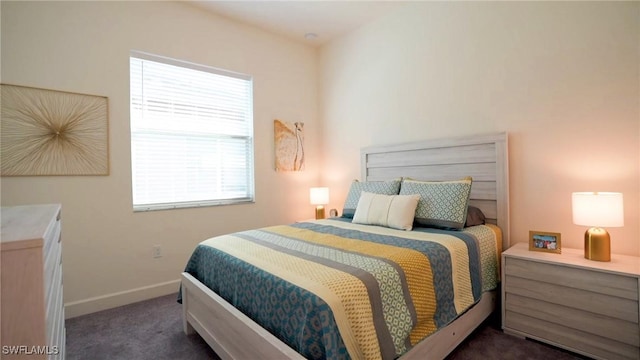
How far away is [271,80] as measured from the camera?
3.55 meters

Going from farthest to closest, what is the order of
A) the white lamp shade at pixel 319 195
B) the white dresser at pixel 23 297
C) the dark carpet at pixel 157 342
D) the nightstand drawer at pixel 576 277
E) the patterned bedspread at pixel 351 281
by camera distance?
the white lamp shade at pixel 319 195 → the dark carpet at pixel 157 342 → the nightstand drawer at pixel 576 277 → the patterned bedspread at pixel 351 281 → the white dresser at pixel 23 297

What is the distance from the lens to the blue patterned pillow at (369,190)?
105 inches

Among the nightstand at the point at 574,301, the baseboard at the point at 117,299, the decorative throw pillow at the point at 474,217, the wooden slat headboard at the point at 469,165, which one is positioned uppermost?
the wooden slat headboard at the point at 469,165

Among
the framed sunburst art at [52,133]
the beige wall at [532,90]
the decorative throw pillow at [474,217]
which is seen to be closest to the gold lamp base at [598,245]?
the beige wall at [532,90]

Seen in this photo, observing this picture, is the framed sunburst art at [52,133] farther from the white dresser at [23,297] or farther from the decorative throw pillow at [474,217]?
the decorative throw pillow at [474,217]

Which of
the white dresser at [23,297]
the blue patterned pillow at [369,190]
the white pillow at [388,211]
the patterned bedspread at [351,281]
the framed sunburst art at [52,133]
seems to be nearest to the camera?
the white dresser at [23,297]

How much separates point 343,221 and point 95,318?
2.14 m

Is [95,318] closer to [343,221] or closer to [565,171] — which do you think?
[343,221]

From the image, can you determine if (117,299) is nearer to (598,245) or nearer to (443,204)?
(443,204)

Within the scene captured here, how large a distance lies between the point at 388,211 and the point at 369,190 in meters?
0.48

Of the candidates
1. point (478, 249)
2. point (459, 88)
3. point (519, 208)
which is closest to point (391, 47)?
point (459, 88)

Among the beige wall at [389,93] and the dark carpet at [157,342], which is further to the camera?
the beige wall at [389,93]

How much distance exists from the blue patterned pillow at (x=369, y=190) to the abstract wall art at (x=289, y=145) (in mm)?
1038

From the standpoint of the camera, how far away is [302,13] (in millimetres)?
3125
